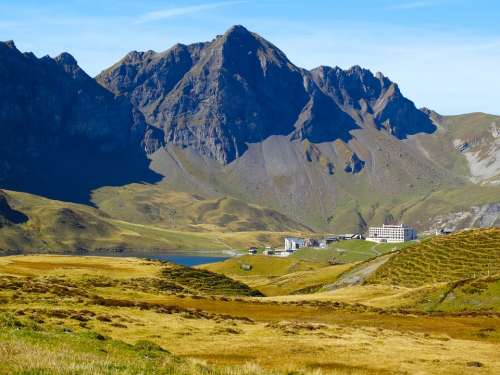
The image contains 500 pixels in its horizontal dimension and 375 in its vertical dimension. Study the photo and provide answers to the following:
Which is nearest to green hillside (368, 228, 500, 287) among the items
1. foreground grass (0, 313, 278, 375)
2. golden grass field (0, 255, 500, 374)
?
golden grass field (0, 255, 500, 374)

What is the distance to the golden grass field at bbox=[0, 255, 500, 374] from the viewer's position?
32.4 m

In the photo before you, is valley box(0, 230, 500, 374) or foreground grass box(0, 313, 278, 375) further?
valley box(0, 230, 500, 374)

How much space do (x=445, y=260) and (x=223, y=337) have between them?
3583 inches

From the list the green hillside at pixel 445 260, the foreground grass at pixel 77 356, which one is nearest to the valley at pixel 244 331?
the foreground grass at pixel 77 356

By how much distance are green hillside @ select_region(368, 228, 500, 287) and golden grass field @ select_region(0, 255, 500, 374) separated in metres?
43.3

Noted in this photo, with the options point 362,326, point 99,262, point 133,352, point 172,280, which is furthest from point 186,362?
point 99,262

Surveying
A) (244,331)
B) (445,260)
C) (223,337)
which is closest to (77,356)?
(223,337)

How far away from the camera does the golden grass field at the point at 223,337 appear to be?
32.4m

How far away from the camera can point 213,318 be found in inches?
2616

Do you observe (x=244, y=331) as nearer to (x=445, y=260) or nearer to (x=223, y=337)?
(x=223, y=337)

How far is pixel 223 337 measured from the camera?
53500 millimetres

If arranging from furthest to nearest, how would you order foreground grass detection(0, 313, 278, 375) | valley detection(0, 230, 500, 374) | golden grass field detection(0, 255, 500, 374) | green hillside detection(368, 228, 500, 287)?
green hillside detection(368, 228, 500, 287)
valley detection(0, 230, 500, 374)
golden grass field detection(0, 255, 500, 374)
foreground grass detection(0, 313, 278, 375)

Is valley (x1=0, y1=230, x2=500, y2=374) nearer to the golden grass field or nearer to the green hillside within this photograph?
the golden grass field

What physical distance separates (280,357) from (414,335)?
20757 millimetres
